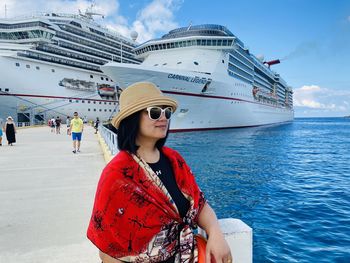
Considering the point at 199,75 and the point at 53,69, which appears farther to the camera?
the point at 53,69

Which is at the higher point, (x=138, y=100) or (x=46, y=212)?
(x=138, y=100)

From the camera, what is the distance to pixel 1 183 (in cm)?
595

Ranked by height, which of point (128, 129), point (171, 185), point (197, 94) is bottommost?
point (171, 185)

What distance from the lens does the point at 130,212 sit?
142 cm

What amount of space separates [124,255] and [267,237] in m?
4.92

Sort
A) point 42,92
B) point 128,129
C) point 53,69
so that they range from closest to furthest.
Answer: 1. point 128,129
2. point 42,92
3. point 53,69

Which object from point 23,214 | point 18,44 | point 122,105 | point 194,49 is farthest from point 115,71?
point 18,44

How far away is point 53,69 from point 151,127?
4480 centimetres

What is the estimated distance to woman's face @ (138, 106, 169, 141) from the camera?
64.4 inches

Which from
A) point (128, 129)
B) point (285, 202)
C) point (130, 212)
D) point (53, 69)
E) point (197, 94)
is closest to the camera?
point (130, 212)

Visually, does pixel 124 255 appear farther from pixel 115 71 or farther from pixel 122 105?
pixel 115 71

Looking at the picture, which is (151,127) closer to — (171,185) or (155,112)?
(155,112)

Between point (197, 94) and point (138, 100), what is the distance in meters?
27.4

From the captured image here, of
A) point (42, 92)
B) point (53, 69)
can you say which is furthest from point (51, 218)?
point (53, 69)
